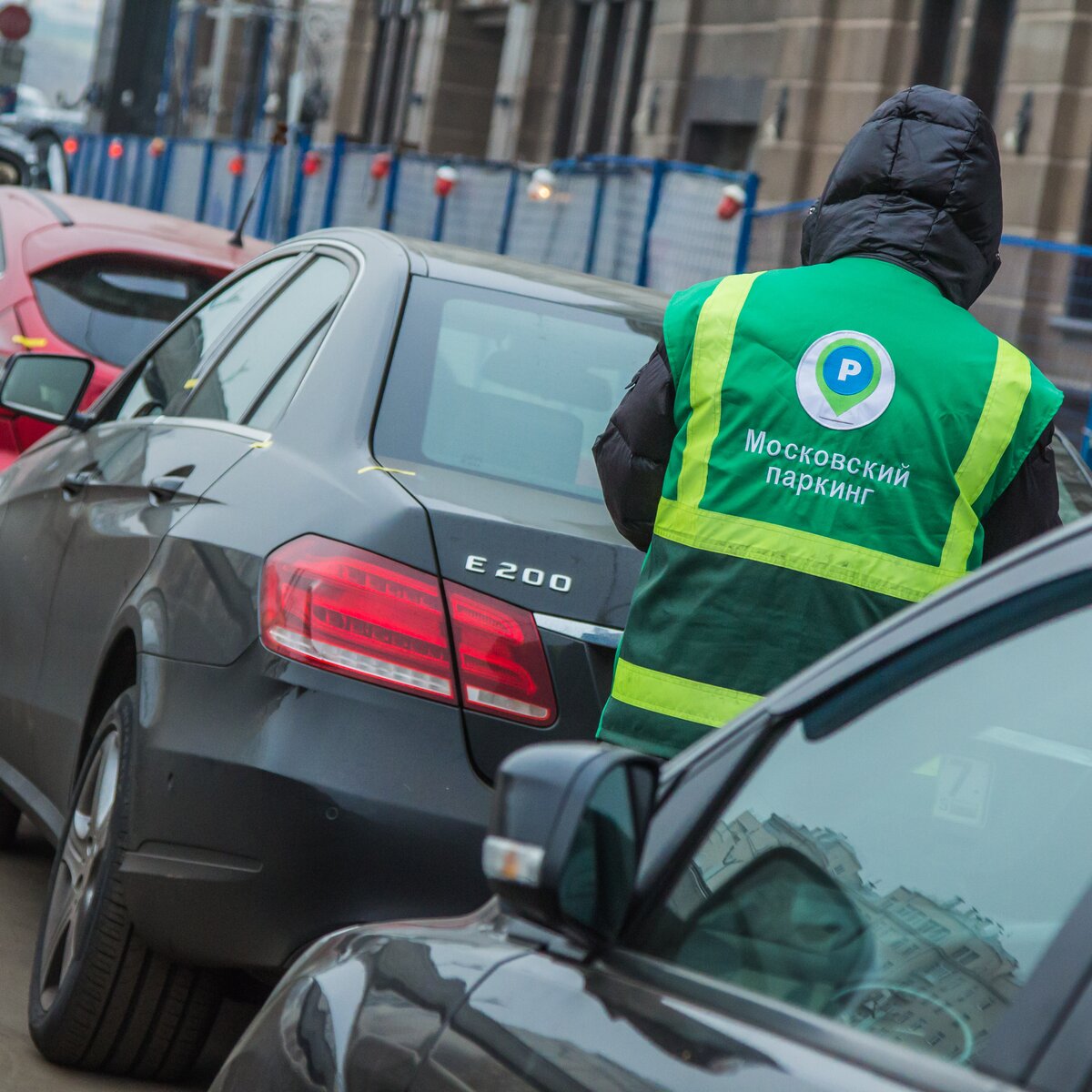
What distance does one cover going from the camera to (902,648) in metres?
1.97

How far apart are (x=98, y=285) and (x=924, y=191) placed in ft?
17.8

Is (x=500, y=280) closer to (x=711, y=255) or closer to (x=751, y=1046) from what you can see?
Answer: (x=751, y=1046)

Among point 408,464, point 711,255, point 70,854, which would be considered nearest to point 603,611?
point 408,464

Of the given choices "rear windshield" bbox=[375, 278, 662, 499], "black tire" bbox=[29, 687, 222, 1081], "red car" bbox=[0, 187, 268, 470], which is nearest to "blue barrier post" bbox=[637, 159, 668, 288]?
"red car" bbox=[0, 187, 268, 470]

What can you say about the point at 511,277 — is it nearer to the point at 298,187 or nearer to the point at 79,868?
the point at 79,868

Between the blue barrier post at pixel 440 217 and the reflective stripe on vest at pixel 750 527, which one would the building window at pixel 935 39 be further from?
the reflective stripe on vest at pixel 750 527

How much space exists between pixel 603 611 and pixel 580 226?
39.9 feet

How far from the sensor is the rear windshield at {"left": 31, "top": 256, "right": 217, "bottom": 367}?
8047 millimetres

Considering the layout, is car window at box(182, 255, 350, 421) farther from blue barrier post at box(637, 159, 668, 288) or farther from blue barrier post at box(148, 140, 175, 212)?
blue barrier post at box(148, 140, 175, 212)

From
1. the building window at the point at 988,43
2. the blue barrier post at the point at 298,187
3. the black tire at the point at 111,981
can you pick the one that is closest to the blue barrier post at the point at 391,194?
the blue barrier post at the point at 298,187

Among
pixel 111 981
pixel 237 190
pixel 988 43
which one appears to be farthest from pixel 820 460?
pixel 237 190

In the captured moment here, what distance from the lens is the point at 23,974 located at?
4.56 meters

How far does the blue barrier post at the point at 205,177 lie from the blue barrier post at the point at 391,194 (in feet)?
24.9

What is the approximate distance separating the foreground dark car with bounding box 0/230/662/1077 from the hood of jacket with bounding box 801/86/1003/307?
0.74 metres
